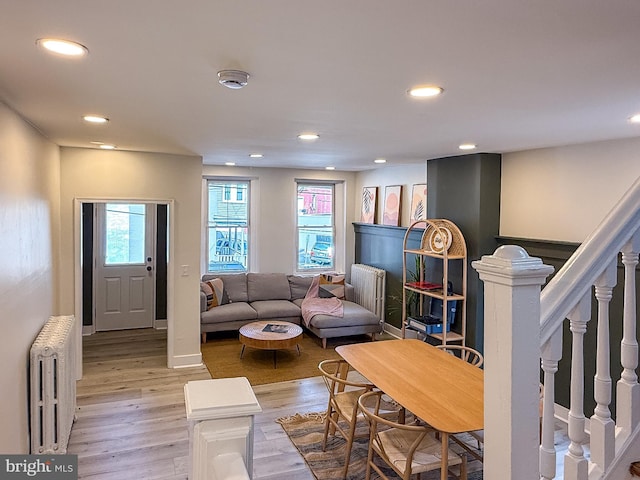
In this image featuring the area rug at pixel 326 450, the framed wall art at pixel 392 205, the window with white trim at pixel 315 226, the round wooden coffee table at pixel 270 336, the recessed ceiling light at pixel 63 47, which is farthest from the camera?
the window with white trim at pixel 315 226

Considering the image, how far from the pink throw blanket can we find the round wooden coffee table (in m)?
0.54

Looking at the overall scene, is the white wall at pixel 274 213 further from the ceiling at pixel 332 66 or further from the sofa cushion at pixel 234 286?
the ceiling at pixel 332 66

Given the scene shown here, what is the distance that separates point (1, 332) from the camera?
230 centimetres

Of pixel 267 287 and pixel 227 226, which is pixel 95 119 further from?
pixel 267 287

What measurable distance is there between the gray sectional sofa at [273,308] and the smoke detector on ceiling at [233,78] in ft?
13.9

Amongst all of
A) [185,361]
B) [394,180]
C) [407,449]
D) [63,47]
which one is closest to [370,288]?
[394,180]

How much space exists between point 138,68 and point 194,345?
3.79 m

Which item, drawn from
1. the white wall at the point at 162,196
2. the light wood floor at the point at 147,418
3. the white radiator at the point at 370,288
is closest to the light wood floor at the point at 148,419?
the light wood floor at the point at 147,418

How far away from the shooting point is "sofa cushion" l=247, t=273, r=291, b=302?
6605mm

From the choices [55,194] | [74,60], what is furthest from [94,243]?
[74,60]

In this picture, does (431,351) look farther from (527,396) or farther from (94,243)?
(94,243)

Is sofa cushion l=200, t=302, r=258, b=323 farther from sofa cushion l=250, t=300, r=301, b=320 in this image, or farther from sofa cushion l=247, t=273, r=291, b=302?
sofa cushion l=247, t=273, r=291, b=302

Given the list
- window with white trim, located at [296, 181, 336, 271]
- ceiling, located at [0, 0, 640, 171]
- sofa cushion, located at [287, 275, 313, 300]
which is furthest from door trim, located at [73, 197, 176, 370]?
window with white trim, located at [296, 181, 336, 271]

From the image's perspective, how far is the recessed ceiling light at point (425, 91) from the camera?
2.09m
